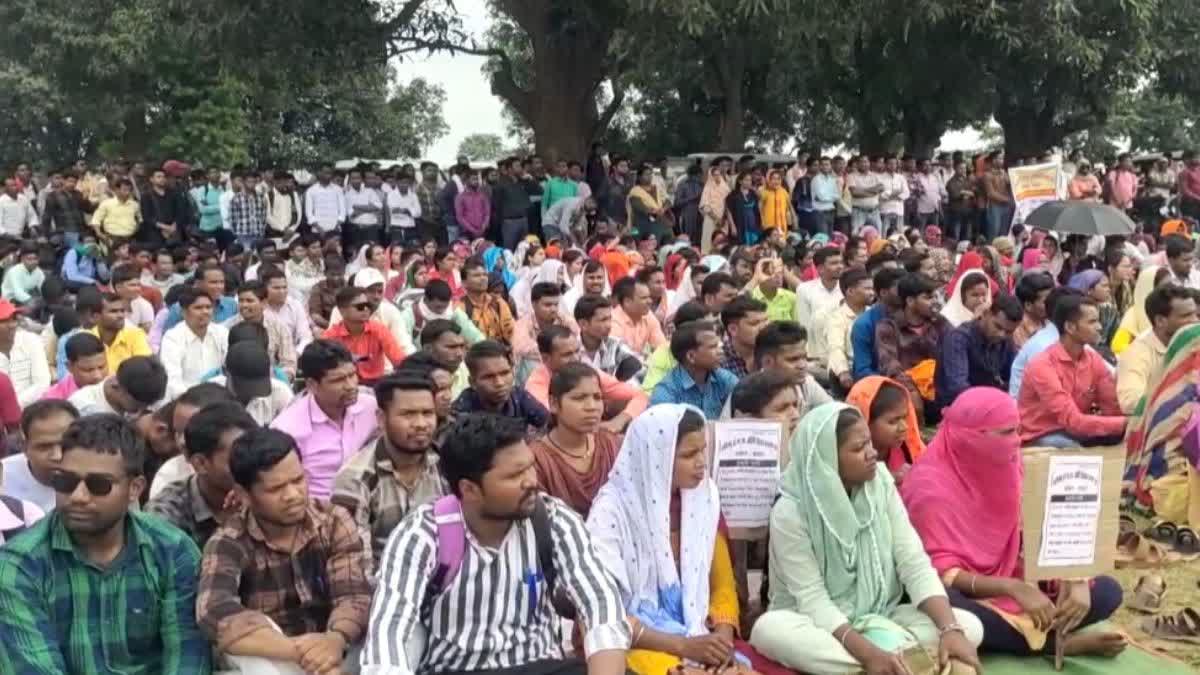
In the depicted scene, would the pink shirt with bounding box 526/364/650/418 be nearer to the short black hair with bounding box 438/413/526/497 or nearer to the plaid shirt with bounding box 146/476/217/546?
the plaid shirt with bounding box 146/476/217/546

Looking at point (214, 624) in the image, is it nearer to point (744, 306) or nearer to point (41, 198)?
point (744, 306)

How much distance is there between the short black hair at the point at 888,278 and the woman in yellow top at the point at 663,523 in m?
4.04

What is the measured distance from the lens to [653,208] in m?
15.2

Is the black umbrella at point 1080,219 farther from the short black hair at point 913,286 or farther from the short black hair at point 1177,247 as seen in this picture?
the short black hair at point 913,286

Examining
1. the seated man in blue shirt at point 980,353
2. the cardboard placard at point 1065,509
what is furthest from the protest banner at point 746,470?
the seated man in blue shirt at point 980,353

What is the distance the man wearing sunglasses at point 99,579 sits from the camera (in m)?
3.27

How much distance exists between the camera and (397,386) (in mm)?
4246

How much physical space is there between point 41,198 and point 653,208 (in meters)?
7.32

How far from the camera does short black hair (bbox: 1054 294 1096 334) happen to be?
20.7 feet

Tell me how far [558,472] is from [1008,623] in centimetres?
166

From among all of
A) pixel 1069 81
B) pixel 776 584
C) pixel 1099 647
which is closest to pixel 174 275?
pixel 776 584

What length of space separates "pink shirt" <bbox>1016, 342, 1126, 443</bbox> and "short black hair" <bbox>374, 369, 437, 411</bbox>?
356cm

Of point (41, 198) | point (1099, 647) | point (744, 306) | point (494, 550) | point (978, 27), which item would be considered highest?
point (978, 27)

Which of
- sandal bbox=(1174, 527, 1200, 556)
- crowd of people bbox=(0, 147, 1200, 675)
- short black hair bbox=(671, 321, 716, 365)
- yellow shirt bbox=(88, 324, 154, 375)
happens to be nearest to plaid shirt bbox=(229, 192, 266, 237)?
crowd of people bbox=(0, 147, 1200, 675)
